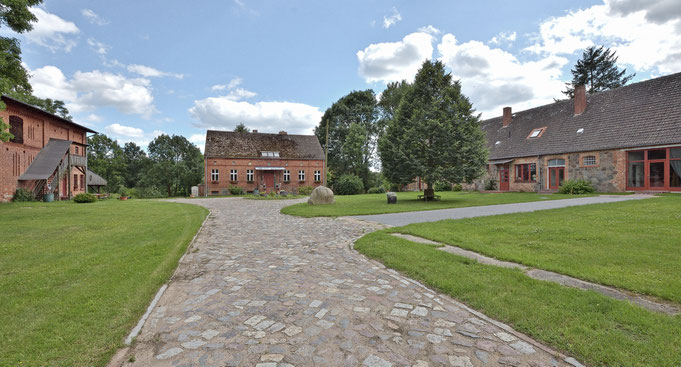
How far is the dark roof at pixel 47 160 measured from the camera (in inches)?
918

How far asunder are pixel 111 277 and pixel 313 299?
3.45 metres

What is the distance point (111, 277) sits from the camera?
5.05 metres

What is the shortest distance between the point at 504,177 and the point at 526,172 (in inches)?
86.8

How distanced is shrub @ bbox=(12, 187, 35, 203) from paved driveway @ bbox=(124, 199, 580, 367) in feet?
85.5

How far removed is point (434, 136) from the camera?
1838 cm

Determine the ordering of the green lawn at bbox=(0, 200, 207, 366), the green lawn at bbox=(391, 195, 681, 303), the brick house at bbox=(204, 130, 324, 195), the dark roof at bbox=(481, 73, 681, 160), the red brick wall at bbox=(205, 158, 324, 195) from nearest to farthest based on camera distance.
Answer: the green lawn at bbox=(0, 200, 207, 366), the green lawn at bbox=(391, 195, 681, 303), the dark roof at bbox=(481, 73, 681, 160), the red brick wall at bbox=(205, 158, 324, 195), the brick house at bbox=(204, 130, 324, 195)

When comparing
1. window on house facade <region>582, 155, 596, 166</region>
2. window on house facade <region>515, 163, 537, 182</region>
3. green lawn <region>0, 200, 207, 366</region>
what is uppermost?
window on house facade <region>582, 155, 596, 166</region>

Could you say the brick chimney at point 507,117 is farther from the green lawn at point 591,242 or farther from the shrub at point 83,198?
the shrub at point 83,198

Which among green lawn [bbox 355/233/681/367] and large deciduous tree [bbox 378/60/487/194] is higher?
large deciduous tree [bbox 378/60/487/194]

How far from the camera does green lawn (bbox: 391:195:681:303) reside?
450 centimetres

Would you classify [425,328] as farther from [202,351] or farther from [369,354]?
[202,351]

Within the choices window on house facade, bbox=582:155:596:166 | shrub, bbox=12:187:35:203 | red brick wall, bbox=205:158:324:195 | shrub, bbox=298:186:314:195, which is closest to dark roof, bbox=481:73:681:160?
window on house facade, bbox=582:155:596:166

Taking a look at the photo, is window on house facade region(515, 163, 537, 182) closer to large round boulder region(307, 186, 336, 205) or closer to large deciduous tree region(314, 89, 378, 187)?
large round boulder region(307, 186, 336, 205)

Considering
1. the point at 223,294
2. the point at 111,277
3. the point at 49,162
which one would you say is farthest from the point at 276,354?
the point at 49,162
